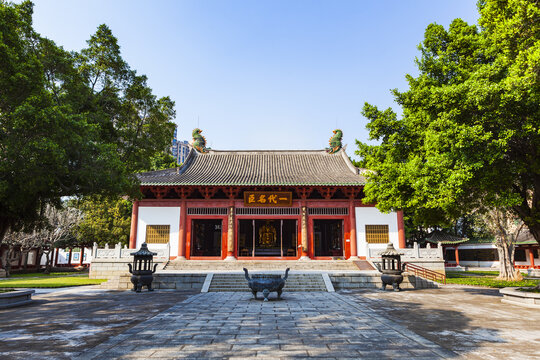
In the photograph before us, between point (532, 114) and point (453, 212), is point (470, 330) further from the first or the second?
point (532, 114)

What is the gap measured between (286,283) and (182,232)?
8.08 m

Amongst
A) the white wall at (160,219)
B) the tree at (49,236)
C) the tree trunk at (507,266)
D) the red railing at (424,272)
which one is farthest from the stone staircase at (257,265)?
the tree at (49,236)

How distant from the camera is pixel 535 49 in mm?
6961

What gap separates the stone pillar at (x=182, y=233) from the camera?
1728 centimetres

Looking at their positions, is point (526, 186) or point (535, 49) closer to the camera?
point (535, 49)

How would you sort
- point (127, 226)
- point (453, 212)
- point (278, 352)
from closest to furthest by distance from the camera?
point (278, 352)
point (453, 212)
point (127, 226)

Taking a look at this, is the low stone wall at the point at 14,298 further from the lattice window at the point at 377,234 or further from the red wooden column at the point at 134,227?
the lattice window at the point at 377,234

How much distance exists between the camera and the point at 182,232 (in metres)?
17.6

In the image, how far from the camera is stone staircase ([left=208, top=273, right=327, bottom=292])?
1154 cm

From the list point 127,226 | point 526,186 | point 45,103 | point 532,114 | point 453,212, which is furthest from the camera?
point 127,226

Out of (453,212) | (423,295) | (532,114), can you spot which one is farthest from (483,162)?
(423,295)

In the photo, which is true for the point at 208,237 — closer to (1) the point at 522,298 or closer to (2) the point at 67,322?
(2) the point at 67,322

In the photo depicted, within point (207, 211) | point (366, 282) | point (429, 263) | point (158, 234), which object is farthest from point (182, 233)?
point (429, 263)

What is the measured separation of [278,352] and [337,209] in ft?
47.9
